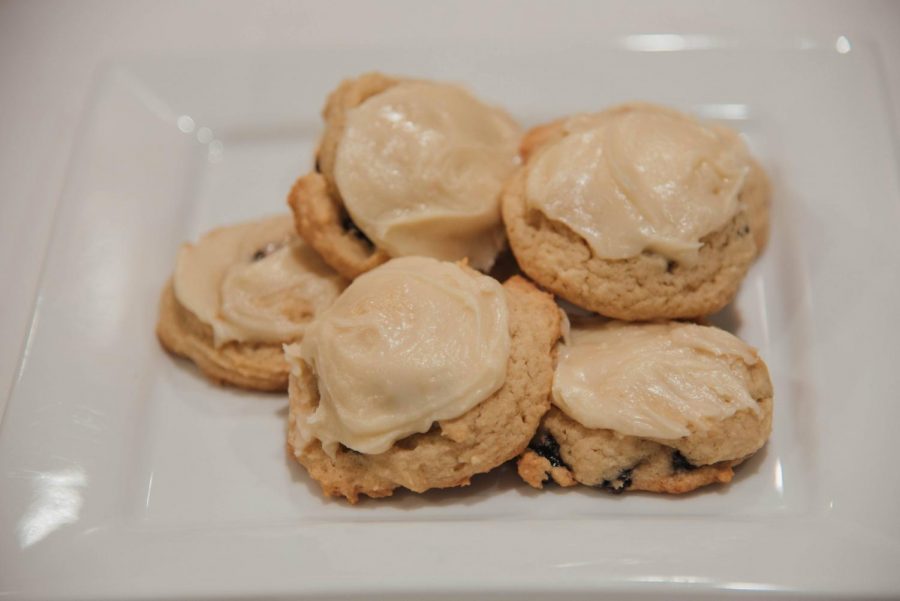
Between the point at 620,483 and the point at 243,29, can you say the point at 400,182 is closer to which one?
the point at 620,483

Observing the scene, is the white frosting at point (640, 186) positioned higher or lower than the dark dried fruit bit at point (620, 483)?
higher

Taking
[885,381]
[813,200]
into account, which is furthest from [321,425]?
[813,200]

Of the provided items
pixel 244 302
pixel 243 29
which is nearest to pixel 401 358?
pixel 244 302

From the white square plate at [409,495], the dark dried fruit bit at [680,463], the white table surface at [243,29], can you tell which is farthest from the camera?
the white table surface at [243,29]

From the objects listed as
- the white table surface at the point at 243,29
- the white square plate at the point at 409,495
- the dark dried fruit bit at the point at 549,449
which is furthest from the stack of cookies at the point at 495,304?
the white table surface at the point at 243,29

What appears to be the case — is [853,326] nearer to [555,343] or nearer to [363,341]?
[555,343]

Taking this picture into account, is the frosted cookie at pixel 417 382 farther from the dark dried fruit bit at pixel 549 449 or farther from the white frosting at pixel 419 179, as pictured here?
the white frosting at pixel 419 179
